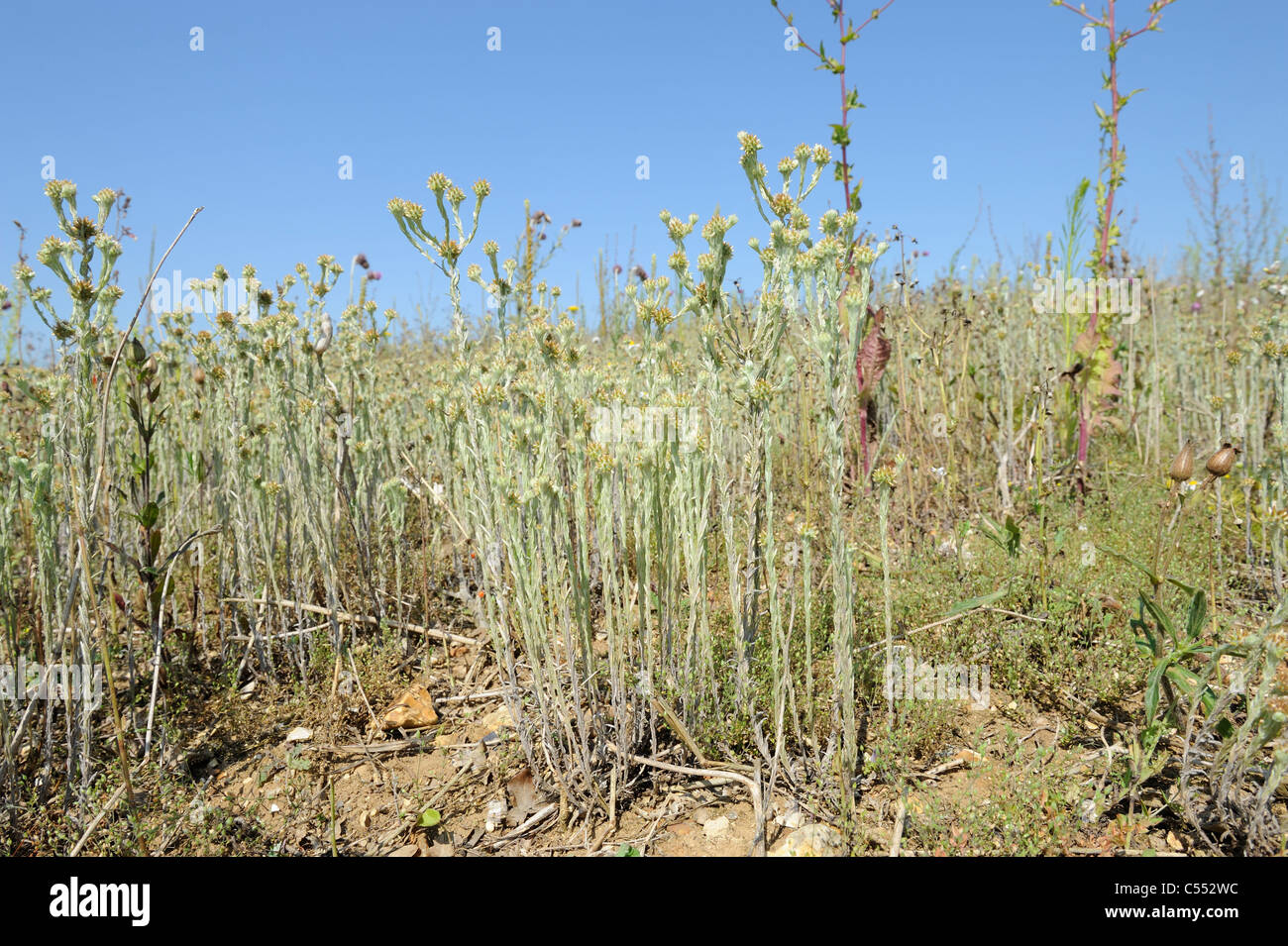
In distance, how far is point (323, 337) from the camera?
2461mm

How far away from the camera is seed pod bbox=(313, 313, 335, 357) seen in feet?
8.02

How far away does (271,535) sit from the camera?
239 centimetres

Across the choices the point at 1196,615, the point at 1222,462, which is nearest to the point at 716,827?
the point at 1196,615

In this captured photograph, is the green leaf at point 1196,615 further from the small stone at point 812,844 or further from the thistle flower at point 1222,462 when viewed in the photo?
the small stone at point 812,844

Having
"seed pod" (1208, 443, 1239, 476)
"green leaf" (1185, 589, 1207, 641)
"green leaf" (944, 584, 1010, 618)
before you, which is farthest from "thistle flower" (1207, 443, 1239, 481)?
"green leaf" (944, 584, 1010, 618)

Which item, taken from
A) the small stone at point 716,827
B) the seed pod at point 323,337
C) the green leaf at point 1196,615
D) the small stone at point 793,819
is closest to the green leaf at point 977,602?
the green leaf at point 1196,615

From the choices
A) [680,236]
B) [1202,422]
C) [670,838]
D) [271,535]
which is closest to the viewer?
[670,838]

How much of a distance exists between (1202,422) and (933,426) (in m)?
1.83

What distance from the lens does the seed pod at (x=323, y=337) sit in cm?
244

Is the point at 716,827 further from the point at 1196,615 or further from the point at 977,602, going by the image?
the point at 1196,615

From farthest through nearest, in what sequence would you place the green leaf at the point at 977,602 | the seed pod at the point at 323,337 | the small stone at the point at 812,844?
the seed pod at the point at 323,337 → the green leaf at the point at 977,602 → the small stone at the point at 812,844
